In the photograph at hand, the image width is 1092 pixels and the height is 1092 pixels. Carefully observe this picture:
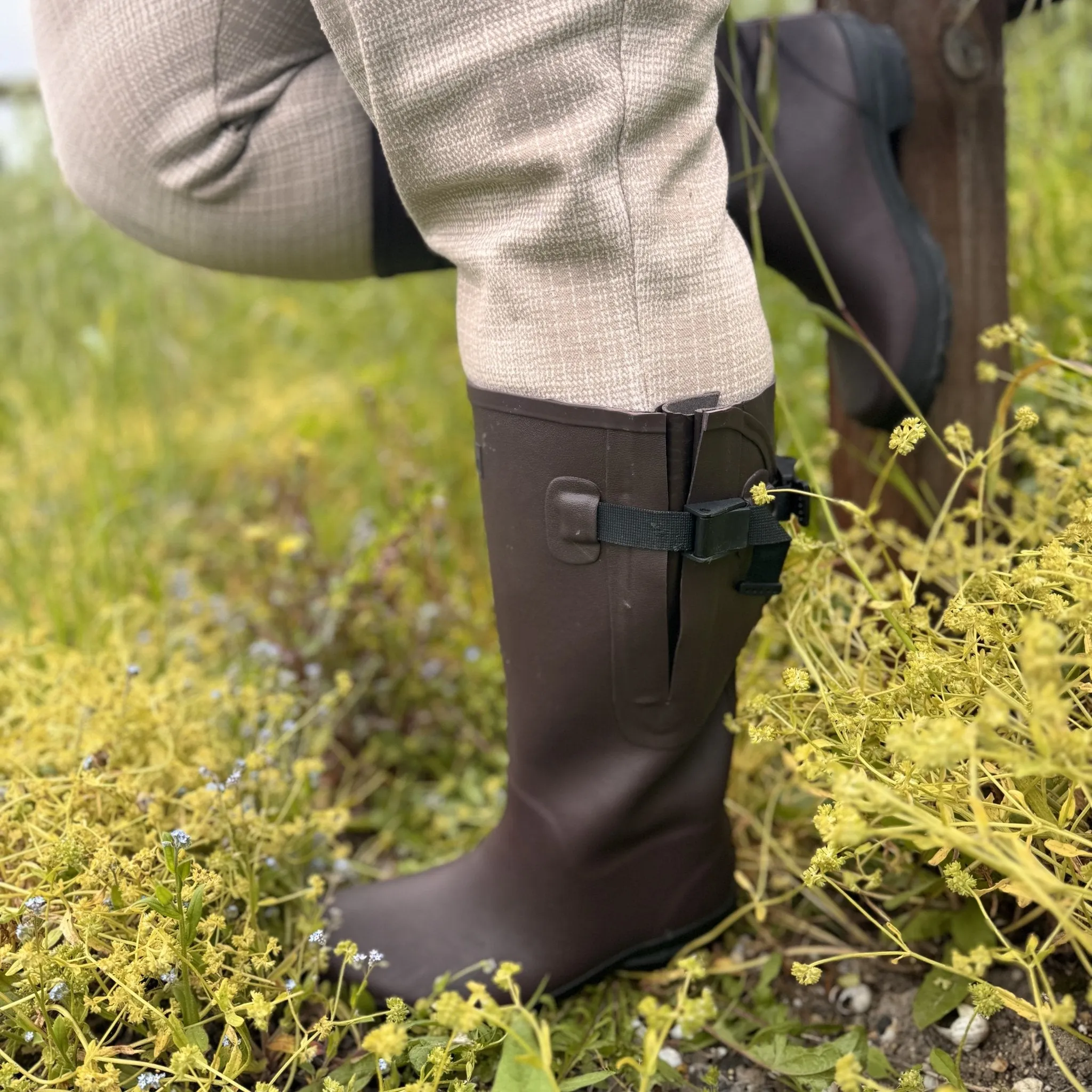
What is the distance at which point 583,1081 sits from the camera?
86cm

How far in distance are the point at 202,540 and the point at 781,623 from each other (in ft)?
4.33

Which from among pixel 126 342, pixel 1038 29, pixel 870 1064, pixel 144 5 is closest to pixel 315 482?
pixel 126 342

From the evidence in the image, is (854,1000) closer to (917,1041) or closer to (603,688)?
(917,1041)

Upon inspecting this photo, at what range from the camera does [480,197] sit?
2.75 feet

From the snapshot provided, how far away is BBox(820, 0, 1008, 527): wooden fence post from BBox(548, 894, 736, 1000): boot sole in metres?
0.59

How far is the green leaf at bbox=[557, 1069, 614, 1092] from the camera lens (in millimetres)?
857

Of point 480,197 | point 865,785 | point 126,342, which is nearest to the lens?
point 865,785

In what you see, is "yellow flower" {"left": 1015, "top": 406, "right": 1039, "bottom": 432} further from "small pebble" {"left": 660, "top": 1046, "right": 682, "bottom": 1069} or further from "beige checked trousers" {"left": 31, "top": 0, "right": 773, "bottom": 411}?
"small pebble" {"left": 660, "top": 1046, "right": 682, "bottom": 1069}

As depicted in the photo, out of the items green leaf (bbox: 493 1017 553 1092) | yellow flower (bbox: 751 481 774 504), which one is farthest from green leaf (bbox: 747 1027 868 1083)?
yellow flower (bbox: 751 481 774 504)

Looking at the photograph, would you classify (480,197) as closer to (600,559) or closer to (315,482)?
(600,559)

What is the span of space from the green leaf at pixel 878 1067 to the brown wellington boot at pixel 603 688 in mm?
232

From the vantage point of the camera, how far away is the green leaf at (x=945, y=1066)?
80 centimetres

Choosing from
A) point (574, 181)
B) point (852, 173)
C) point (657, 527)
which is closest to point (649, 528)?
point (657, 527)

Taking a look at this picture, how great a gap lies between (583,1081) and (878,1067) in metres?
0.26
